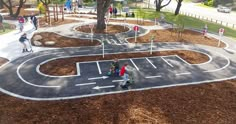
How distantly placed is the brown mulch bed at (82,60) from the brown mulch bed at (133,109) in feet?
14.5

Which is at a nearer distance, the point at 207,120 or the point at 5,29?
the point at 207,120

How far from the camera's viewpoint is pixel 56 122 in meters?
12.7

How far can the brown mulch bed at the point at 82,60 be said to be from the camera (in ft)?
62.6

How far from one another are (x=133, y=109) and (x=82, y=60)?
28.7 ft

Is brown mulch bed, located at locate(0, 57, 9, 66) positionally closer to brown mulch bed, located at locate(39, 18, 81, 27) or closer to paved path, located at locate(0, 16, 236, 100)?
paved path, located at locate(0, 16, 236, 100)

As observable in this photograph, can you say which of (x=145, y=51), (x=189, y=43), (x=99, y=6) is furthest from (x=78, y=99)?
(x=99, y=6)

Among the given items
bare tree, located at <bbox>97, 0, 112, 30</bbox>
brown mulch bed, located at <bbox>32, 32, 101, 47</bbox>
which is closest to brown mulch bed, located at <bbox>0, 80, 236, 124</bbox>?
brown mulch bed, located at <bbox>32, 32, 101, 47</bbox>

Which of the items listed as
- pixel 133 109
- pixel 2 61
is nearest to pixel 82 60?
pixel 2 61

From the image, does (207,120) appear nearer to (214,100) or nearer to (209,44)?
(214,100)

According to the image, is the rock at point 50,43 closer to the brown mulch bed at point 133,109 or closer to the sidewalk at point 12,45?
the sidewalk at point 12,45

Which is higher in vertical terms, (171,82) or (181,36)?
(181,36)

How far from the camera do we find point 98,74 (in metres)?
18.8

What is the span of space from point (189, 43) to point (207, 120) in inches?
614

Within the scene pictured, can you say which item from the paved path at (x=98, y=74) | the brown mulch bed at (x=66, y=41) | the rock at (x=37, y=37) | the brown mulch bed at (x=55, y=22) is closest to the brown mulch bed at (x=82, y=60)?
the paved path at (x=98, y=74)
